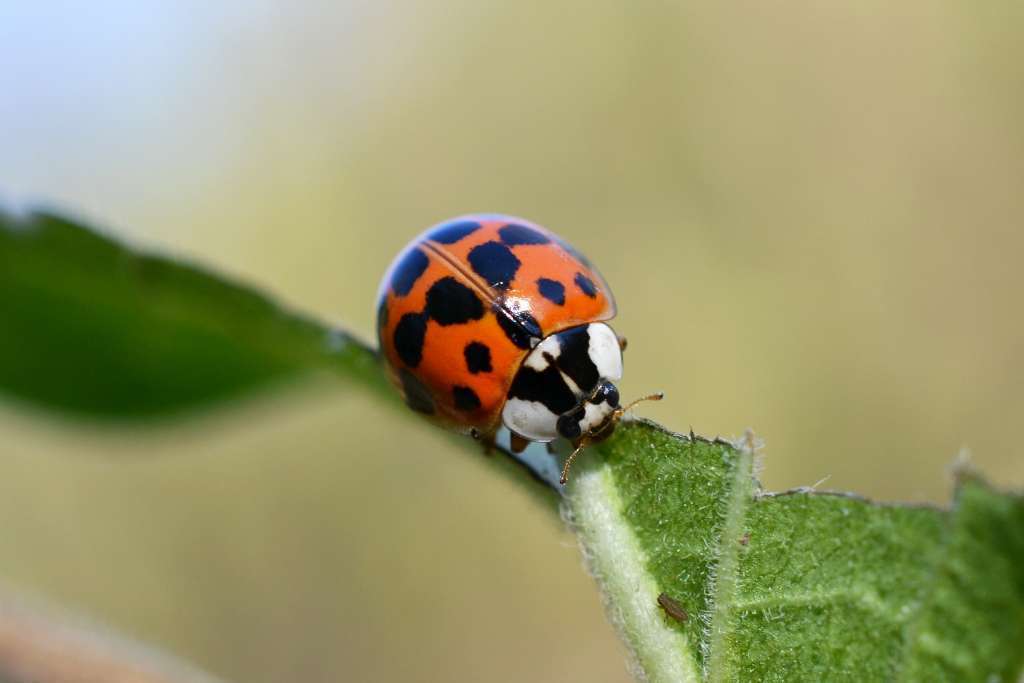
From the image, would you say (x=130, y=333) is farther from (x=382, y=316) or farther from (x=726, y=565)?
(x=726, y=565)

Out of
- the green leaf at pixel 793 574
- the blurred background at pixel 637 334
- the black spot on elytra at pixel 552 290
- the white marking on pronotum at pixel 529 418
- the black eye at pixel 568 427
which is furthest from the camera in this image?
the blurred background at pixel 637 334

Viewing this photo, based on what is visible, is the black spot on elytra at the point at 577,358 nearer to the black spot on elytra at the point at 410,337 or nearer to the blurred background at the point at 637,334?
the black spot on elytra at the point at 410,337

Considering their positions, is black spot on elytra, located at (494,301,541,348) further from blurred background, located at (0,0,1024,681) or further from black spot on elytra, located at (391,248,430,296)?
blurred background, located at (0,0,1024,681)

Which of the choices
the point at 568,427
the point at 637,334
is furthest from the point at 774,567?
the point at 637,334

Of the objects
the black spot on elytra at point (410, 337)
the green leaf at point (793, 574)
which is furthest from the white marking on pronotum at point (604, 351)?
the green leaf at point (793, 574)

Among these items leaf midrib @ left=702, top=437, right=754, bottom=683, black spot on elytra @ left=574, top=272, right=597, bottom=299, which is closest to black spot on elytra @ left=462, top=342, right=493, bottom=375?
black spot on elytra @ left=574, top=272, right=597, bottom=299

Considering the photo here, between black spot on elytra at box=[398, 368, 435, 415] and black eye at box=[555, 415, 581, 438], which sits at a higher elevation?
black eye at box=[555, 415, 581, 438]
